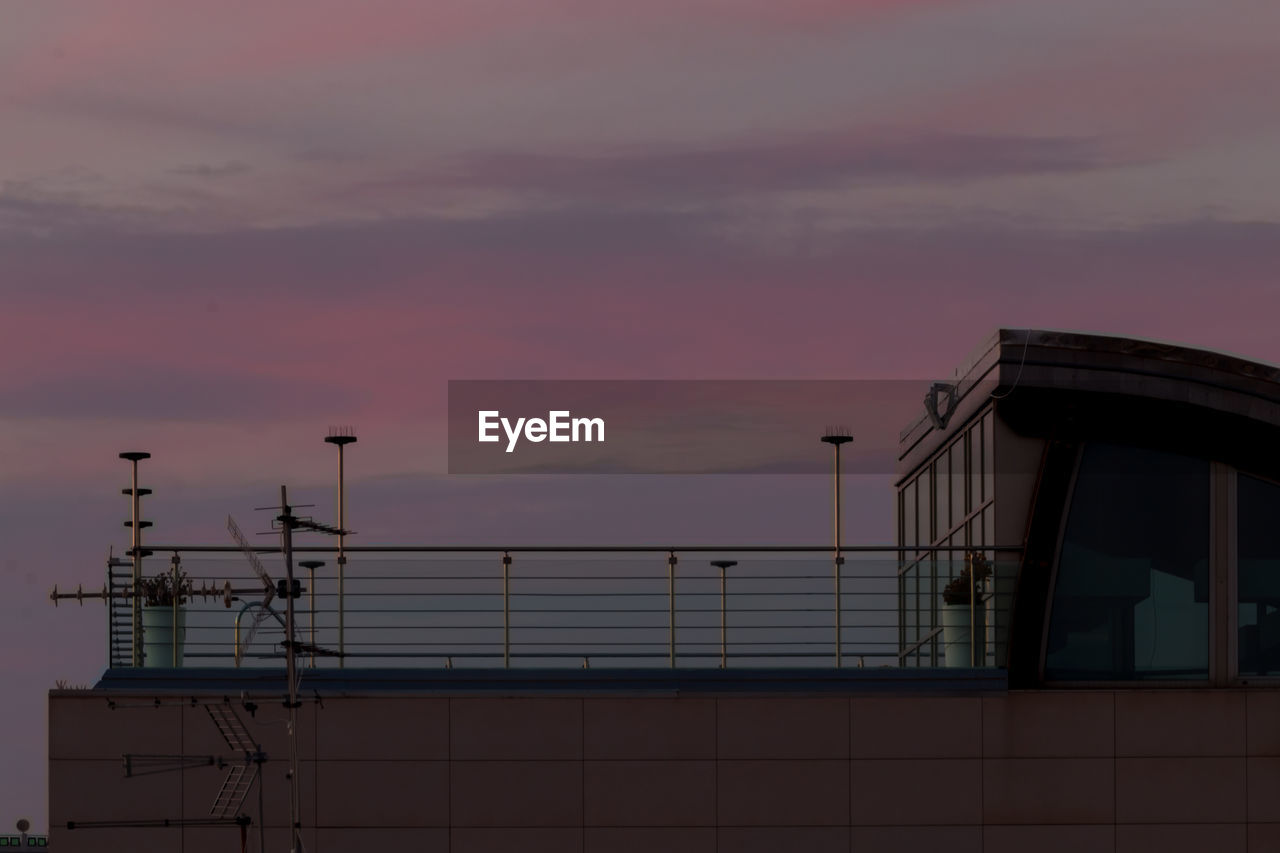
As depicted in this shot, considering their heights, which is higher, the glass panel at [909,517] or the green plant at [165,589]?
the glass panel at [909,517]

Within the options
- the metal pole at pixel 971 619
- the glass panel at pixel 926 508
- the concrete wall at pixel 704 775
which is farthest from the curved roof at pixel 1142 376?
the glass panel at pixel 926 508

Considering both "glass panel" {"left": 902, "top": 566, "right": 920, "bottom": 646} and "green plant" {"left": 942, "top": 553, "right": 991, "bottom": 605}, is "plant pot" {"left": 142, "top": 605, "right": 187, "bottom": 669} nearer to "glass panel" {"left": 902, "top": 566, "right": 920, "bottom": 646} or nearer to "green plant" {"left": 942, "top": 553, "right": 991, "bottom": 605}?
"glass panel" {"left": 902, "top": 566, "right": 920, "bottom": 646}

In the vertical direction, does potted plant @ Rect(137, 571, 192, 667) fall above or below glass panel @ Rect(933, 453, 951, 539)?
below

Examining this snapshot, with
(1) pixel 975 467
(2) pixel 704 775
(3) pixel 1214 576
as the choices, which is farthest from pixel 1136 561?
(2) pixel 704 775

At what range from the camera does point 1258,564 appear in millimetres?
27531

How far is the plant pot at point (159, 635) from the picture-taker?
27.0 metres

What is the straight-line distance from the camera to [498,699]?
26453 mm

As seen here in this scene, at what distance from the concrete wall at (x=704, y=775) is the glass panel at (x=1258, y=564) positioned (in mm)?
1434

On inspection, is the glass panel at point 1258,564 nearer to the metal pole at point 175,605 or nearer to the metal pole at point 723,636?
the metal pole at point 723,636

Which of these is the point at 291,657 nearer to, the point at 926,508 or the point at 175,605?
the point at 175,605

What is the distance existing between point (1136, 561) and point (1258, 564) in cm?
155

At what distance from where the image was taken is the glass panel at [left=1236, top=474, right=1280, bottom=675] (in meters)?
27.5

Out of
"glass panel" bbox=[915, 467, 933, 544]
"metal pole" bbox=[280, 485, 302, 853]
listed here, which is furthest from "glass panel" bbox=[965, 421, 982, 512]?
"metal pole" bbox=[280, 485, 302, 853]

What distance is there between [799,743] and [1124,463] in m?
5.57
